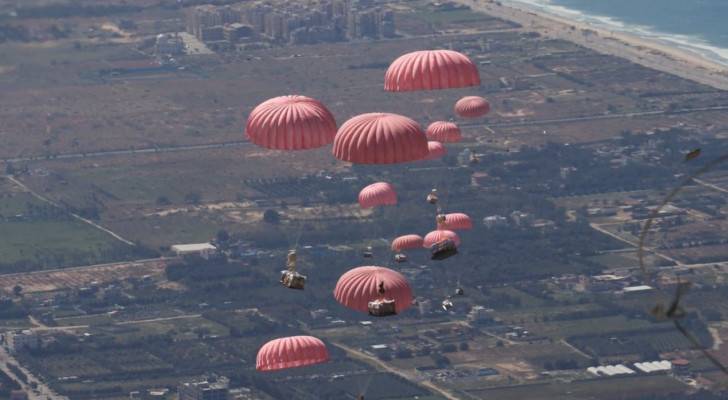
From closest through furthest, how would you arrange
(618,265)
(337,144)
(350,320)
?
(337,144) → (350,320) → (618,265)

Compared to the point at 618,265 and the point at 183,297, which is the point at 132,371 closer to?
the point at 183,297

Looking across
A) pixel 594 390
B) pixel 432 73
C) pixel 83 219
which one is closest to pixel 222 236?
pixel 83 219

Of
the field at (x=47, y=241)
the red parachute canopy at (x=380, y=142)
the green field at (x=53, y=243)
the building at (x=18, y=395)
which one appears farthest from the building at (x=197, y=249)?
the red parachute canopy at (x=380, y=142)

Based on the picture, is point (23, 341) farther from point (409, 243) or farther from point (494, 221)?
point (409, 243)

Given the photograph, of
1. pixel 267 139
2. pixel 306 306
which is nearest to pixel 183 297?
pixel 306 306

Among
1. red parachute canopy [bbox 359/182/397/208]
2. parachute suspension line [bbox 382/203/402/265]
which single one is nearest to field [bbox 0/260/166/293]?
parachute suspension line [bbox 382/203/402/265]

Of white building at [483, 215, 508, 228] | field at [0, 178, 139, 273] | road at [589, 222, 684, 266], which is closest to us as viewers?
road at [589, 222, 684, 266]

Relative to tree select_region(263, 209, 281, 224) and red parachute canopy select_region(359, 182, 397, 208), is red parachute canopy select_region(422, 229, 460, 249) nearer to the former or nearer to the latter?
red parachute canopy select_region(359, 182, 397, 208)

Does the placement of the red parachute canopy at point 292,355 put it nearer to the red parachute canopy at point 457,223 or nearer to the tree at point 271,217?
the red parachute canopy at point 457,223
